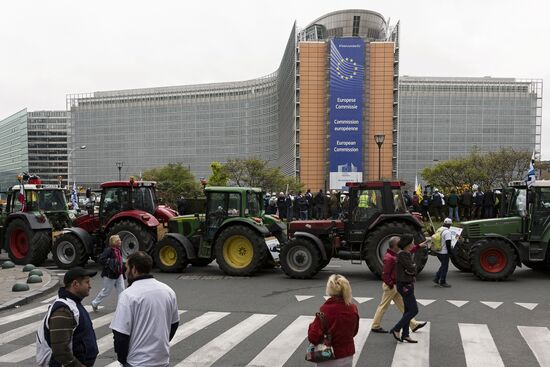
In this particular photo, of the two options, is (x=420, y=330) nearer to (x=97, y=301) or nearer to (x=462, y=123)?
(x=97, y=301)

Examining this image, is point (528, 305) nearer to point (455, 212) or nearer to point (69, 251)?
point (69, 251)

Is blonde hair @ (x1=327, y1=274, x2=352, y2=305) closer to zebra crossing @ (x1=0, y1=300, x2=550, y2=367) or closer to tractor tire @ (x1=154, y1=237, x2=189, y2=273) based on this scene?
zebra crossing @ (x1=0, y1=300, x2=550, y2=367)

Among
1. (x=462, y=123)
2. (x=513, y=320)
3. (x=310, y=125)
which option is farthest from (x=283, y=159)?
(x=513, y=320)

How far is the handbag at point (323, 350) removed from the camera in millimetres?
4199

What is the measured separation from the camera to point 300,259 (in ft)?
41.8

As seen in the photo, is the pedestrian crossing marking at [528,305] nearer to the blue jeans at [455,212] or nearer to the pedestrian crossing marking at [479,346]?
the pedestrian crossing marking at [479,346]

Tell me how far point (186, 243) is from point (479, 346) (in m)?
8.42

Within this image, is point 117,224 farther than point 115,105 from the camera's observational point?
No

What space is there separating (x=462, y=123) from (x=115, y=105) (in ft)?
280


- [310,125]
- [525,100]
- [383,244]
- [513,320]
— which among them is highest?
[525,100]

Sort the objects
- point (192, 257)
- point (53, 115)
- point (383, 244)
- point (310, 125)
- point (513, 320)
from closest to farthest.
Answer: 1. point (513, 320)
2. point (383, 244)
3. point (192, 257)
4. point (310, 125)
5. point (53, 115)

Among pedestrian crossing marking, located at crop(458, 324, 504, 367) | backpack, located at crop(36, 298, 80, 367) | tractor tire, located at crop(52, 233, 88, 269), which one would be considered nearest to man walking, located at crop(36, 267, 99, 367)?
backpack, located at crop(36, 298, 80, 367)

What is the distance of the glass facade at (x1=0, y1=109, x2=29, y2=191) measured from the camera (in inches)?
5502

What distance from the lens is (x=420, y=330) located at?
26.3 feet
